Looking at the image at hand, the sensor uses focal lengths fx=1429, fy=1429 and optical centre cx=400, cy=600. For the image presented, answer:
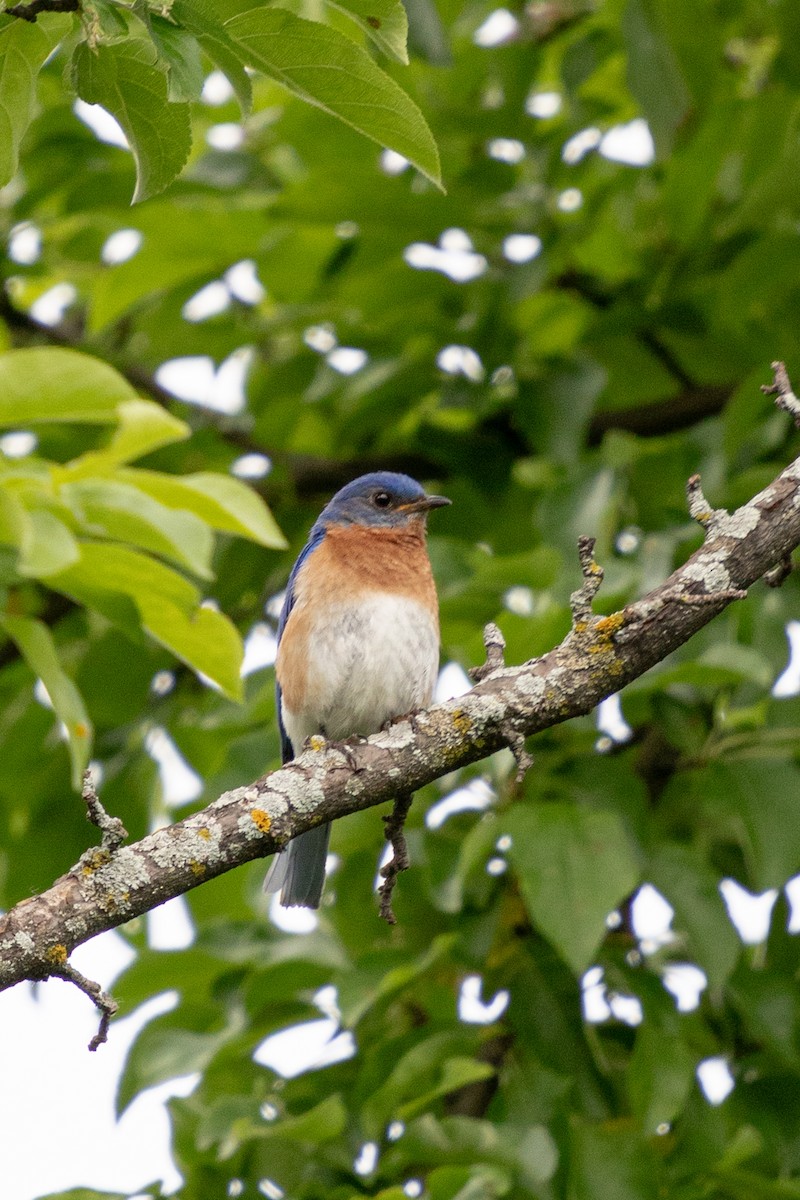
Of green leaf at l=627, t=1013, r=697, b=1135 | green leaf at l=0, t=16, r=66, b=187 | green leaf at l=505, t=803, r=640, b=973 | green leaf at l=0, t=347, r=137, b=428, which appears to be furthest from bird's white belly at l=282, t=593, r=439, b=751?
green leaf at l=0, t=16, r=66, b=187

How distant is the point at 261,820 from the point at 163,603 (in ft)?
3.37

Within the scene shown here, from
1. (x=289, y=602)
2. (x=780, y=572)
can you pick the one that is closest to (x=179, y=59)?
(x=780, y=572)

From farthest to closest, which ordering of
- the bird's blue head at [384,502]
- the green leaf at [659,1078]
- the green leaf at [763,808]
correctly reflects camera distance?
the bird's blue head at [384,502] < the green leaf at [763,808] < the green leaf at [659,1078]

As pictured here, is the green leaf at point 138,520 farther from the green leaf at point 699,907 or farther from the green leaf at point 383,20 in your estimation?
the green leaf at point 699,907

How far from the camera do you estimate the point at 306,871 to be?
5266 mm

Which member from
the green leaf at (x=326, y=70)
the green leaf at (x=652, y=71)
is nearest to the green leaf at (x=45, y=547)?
the green leaf at (x=326, y=70)

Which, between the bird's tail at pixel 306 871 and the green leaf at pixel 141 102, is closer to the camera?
the green leaf at pixel 141 102

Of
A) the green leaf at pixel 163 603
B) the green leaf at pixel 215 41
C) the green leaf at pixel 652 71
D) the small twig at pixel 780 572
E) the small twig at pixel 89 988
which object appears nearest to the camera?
the green leaf at pixel 215 41

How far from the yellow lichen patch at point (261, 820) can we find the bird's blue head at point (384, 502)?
3144 millimetres

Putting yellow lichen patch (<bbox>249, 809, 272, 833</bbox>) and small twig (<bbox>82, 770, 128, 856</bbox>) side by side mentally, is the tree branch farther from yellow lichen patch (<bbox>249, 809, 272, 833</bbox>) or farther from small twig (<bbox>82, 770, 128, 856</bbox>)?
small twig (<bbox>82, 770, 128, 856</bbox>)

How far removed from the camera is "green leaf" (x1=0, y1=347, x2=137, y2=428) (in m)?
3.54

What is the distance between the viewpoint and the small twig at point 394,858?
3.26 metres

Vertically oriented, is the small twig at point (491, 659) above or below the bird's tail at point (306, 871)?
above

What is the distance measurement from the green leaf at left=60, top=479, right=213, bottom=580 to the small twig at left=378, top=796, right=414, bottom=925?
0.74 meters
